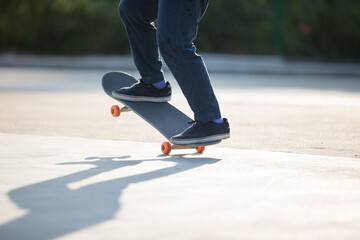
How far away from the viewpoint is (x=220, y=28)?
21.6 metres

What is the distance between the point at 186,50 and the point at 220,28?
17.4m

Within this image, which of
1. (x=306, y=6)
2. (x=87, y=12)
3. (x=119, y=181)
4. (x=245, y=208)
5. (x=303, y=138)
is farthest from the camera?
(x=87, y=12)

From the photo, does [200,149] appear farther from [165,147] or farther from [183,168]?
[183,168]

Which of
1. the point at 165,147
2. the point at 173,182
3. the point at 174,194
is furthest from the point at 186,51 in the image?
the point at 174,194

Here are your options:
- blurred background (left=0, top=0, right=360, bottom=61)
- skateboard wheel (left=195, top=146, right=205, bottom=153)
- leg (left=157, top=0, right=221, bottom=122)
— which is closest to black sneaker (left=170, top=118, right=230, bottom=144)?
leg (left=157, top=0, right=221, bottom=122)

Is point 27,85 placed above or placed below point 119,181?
below

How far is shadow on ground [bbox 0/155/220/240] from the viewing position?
9.03 feet

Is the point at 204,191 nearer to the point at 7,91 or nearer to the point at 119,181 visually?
the point at 119,181

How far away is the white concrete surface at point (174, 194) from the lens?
276cm

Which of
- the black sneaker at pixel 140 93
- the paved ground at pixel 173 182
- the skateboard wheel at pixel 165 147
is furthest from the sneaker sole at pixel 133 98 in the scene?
the skateboard wheel at pixel 165 147

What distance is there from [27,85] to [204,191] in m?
9.40

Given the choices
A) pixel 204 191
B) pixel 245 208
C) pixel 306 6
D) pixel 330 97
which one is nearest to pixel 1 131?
pixel 204 191

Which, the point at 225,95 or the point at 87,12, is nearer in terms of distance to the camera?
the point at 225,95

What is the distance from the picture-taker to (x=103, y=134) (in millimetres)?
5844
